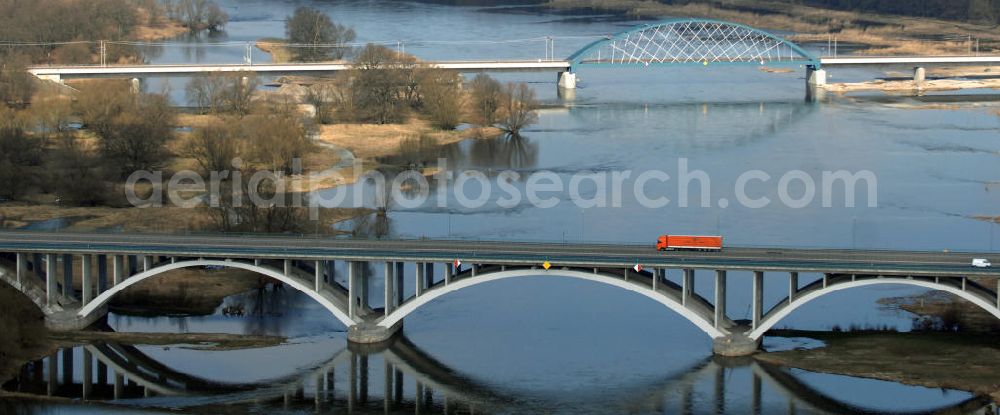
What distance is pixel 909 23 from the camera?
5079 inches

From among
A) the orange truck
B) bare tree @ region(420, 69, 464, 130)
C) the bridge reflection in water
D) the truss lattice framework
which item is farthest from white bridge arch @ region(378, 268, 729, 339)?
the truss lattice framework

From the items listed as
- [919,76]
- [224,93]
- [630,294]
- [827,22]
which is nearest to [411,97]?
[224,93]

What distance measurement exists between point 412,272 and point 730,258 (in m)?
10.1

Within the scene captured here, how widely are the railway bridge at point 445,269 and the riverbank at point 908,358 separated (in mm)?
952

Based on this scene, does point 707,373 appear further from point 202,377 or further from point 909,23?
point 909,23

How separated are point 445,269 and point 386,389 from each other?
3.41 m

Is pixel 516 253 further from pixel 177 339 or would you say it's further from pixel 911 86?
pixel 911 86

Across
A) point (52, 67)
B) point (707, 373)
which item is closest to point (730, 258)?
point (707, 373)

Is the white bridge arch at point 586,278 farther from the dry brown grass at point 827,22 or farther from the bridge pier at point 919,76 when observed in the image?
the dry brown grass at point 827,22

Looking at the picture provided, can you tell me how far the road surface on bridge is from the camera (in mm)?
36344

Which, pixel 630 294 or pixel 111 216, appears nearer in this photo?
→ pixel 630 294

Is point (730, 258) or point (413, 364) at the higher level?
point (730, 258)

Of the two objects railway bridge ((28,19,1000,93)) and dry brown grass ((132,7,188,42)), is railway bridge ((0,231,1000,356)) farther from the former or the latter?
dry brown grass ((132,7,188,42))

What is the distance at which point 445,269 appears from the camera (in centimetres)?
3747
